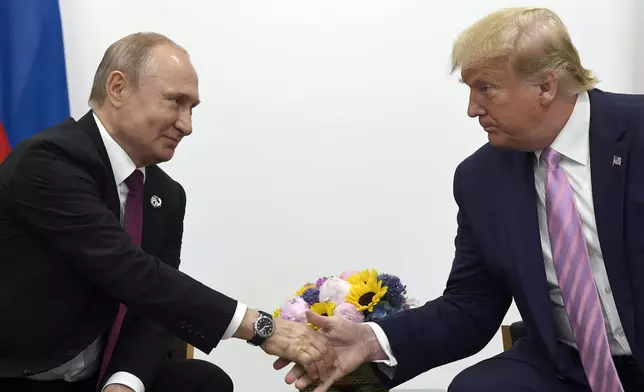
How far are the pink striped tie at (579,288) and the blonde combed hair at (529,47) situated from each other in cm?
28

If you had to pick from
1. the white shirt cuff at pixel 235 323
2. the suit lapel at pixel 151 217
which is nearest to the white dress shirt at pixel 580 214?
the white shirt cuff at pixel 235 323

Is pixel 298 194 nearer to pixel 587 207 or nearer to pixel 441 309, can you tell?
pixel 441 309

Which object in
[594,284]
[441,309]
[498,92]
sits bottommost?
[441,309]

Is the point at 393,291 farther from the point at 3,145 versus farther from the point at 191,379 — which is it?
the point at 3,145

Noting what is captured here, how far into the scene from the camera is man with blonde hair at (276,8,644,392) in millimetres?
1841

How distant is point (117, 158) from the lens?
2109 millimetres

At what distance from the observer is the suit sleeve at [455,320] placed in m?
2.09

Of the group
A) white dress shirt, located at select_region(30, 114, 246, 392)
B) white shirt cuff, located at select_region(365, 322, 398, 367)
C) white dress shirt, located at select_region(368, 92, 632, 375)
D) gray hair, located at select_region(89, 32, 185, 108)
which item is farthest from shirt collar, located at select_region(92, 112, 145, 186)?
white dress shirt, located at select_region(368, 92, 632, 375)

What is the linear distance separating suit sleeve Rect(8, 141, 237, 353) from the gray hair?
12.2 inches

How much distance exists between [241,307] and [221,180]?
57.7 inches

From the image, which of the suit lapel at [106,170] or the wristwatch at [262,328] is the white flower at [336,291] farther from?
the suit lapel at [106,170]

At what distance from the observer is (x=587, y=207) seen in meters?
1.91

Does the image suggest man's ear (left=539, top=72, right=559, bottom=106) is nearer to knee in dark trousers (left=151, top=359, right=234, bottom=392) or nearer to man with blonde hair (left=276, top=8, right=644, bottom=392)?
man with blonde hair (left=276, top=8, right=644, bottom=392)

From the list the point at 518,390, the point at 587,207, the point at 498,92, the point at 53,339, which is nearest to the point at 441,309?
the point at 518,390
